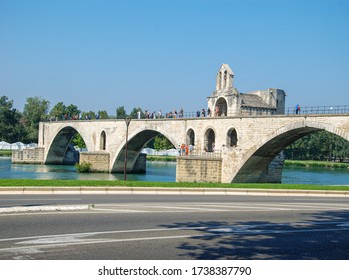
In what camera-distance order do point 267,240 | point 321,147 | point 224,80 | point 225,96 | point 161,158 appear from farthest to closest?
point 161,158 → point 321,147 → point 224,80 → point 225,96 → point 267,240

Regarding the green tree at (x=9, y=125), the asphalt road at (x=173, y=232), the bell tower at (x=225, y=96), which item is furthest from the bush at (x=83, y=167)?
the green tree at (x=9, y=125)

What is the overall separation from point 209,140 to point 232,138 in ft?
10.1

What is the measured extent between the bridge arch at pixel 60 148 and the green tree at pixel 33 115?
1518 inches

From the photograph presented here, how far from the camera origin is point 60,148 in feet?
276

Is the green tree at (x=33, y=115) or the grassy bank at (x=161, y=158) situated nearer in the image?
the grassy bank at (x=161, y=158)

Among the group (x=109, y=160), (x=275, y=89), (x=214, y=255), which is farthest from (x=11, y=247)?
(x=109, y=160)

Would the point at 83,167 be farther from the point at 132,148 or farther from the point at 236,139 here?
the point at 236,139

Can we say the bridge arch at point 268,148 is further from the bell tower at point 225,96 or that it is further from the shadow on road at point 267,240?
the shadow on road at point 267,240

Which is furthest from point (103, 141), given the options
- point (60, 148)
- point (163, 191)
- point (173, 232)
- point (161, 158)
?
point (173, 232)

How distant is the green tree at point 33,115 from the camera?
122 metres

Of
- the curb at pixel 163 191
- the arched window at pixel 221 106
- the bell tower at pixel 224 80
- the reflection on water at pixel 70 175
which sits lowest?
the reflection on water at pixel 70 175

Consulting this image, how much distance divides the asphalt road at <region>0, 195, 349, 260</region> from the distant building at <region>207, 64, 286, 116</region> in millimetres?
35326
